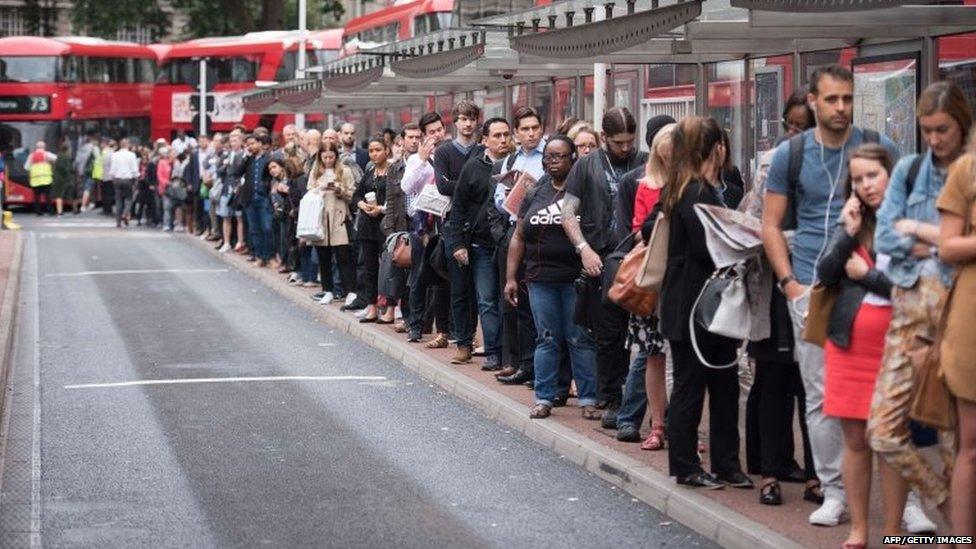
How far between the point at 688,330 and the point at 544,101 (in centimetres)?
1090

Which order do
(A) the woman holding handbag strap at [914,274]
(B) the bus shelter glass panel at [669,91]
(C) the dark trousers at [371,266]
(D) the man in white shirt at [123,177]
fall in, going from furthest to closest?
(D) the man in white shirt at [123,177]
(C) the dark trousers at [371,266]
(B) the bus shelter glass panel at [669,91]
(A) the woman holding handbag strap at [914,274]

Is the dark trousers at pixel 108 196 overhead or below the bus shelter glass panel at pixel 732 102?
below

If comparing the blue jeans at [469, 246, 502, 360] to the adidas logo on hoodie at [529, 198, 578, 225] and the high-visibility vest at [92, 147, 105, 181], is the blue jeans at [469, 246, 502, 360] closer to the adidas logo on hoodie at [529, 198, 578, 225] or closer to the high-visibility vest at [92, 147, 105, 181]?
the adidas logo on hoodie at [529, 198, 578, 225]

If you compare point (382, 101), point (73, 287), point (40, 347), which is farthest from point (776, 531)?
point (382, 101)

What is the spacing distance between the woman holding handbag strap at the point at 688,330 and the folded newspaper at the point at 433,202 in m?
6.25

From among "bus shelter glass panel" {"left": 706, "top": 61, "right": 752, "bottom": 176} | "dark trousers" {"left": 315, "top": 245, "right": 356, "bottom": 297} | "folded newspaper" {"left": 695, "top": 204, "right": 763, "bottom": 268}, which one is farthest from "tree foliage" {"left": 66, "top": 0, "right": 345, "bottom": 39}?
"folded newspaper" {"left": 695, "top": 204, "right": 763, "bottom": 268}

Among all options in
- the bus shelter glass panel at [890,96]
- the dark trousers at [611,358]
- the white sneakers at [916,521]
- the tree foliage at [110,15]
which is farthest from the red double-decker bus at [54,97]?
the white sneakers at [916,521]

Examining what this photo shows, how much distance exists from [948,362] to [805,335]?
3.41 feet

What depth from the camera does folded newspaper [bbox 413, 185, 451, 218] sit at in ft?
49.3

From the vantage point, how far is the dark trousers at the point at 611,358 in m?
10.8

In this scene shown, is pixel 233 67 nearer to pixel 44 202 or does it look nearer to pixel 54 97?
pixel 54 97

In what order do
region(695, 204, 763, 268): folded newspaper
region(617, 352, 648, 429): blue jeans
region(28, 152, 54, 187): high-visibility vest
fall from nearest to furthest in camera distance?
region(695, 204, 763, 268): folded newspaper < region(617, 352, 648, 429): blue jeans < region(28, 152, 54, 187): high-visibility vest

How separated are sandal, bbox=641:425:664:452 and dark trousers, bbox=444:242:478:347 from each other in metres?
4.60

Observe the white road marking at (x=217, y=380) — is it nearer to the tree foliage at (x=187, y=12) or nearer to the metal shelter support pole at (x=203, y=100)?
the metal shelter support pole at (x=203, y=100)
